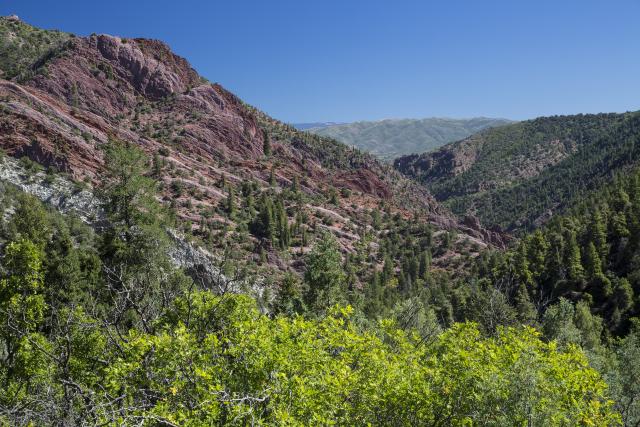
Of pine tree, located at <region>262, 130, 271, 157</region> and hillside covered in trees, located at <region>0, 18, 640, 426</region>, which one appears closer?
hillside covered in trees, located at <region>0, 18, 640, 426</region>

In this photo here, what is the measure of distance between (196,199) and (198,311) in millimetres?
77947

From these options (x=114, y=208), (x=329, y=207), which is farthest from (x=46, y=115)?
(x=329, y=207)

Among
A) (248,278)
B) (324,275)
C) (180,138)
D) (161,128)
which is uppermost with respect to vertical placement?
(161,128)

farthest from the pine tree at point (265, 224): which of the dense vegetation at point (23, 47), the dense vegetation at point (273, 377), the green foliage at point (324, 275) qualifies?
the dense vegetation at point (273, 377)

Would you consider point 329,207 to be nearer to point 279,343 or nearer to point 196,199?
point 196,199

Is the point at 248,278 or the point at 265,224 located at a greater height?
the point at 265,224

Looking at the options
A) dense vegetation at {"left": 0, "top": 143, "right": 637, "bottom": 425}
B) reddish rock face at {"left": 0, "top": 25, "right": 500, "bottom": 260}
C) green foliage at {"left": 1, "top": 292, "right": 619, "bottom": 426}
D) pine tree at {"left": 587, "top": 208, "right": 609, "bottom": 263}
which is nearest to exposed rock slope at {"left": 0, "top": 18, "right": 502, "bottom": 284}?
reddish rock face at {"left": 0, "top": 25, "right": 500, "bottom": 260}

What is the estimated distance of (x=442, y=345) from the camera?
1436 cm

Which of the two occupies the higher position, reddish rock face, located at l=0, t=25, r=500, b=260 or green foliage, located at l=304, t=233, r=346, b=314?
reddish rock face, located at l=0, t=25, r=500, b=260

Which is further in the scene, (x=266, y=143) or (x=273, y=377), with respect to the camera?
(x=266, y=143)

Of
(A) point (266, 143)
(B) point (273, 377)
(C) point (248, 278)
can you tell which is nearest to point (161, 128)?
(A) point (266, 143)

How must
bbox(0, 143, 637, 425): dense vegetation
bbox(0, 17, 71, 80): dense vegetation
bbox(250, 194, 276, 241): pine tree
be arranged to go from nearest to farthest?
1. bbox(0, 143, 637, 425): dense vegetation
2. bbox(250, 194, 276, 241): pine tree
3. bbox(0, 17, 71, 80): dense vegetation

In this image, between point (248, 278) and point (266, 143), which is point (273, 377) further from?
point (266, 143)

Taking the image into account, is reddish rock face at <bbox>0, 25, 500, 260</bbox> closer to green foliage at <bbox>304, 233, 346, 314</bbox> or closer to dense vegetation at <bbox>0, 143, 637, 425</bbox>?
green foliage at <bbox>304, 233, 346, 314</bbox>
